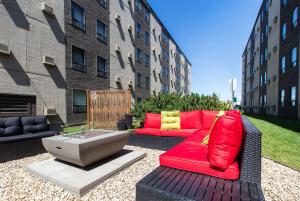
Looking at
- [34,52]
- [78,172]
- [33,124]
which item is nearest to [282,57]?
[78,172]

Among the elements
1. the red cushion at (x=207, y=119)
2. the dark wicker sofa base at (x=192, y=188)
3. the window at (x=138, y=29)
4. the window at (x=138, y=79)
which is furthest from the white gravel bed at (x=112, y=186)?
the window at (x=138, y=29)

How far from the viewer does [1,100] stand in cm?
818

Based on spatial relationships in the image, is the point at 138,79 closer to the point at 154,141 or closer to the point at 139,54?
the point at 139,54

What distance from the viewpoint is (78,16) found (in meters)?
12.6

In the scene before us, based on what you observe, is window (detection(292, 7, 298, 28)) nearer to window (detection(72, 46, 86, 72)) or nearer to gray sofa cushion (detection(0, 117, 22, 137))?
window (detection(72, 46, 86, 72))

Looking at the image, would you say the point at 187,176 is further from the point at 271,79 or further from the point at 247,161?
the point at 271,79

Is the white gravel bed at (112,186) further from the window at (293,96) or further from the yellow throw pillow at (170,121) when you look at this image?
the window at (293,96)

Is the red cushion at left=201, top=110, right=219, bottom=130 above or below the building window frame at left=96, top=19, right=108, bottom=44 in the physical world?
below

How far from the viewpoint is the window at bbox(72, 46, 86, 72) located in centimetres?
1208

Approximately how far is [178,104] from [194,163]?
21.2 feet

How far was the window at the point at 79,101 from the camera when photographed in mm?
11958

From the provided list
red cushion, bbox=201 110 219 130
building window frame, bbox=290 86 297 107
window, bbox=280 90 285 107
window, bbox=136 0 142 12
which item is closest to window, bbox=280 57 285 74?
window, bbox=280 90 285 107

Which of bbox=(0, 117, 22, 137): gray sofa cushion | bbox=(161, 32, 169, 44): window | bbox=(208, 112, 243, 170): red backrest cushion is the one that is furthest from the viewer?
bbox=(161, 32, 169, 44): window

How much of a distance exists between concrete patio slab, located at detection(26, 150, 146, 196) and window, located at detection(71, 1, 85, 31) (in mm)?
10834
